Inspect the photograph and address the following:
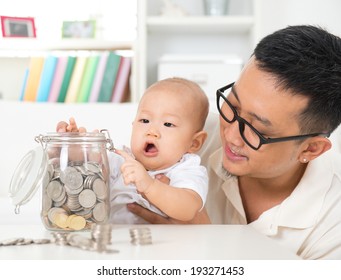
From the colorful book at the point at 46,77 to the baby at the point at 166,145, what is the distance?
215 cm

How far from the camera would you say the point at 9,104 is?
2.12m

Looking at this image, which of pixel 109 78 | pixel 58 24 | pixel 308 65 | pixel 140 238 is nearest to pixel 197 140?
pixel 308 65

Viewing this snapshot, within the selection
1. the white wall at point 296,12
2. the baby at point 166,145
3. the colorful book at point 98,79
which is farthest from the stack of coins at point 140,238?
the white wall at point 296,12

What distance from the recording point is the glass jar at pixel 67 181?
0.95 metres

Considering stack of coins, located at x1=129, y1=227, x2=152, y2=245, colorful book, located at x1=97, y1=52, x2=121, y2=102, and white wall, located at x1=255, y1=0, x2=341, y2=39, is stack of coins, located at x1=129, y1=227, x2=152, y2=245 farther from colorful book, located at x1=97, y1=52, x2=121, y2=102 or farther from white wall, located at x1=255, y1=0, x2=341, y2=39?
white wall, located at x1=255, y1=0, x2=341, y2=39

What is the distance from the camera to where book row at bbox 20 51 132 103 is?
3.36 m

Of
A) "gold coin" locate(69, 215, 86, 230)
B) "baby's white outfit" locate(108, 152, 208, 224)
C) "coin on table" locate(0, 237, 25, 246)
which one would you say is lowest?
"baby's white outfit" locate(108, 152, 208, 224)

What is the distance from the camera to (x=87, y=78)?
339 cm

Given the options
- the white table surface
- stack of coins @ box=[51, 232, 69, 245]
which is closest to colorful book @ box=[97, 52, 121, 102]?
the white table surface

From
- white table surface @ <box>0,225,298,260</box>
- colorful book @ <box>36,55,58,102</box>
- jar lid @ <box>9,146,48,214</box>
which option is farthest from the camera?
colorful book @ <box>36,55,58,102</box>

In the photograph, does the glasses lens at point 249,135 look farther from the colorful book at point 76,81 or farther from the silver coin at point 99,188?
the colorful book at point 76,81

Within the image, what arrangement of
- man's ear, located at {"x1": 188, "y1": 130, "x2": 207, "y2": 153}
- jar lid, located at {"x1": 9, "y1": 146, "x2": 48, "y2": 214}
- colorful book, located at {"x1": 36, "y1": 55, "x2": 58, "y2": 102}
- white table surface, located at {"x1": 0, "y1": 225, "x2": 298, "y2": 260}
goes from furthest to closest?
colorful book, located at {"x1": 36, "y1": 55, "x2": 58, "y2": 102} < man's ear, located at {"x1": 188, "y1": 130, "x2": 207, "y2": 153} < jar lid, located at {"x1": 9, "y1": 146, "x2": 48, "y2": 214} < white table surface, located at {"x1": 0, "y1": 225, "x2": 298, "y2": 260}

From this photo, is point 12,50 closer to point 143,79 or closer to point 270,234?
point 143,79
